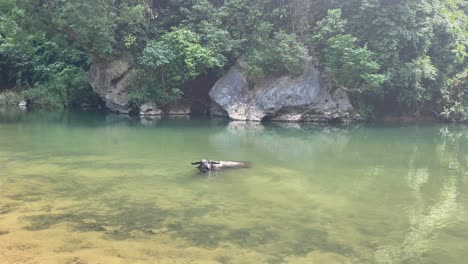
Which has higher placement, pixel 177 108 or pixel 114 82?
pixel 114 82

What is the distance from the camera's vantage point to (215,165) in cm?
919

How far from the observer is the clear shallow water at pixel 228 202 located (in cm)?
502

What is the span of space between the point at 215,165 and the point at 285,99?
37.2 ft

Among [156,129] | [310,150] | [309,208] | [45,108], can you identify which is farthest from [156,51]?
[309,208]

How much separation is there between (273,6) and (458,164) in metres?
13.1

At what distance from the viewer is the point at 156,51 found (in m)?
20.0

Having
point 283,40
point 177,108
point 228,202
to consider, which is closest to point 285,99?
point 283,40

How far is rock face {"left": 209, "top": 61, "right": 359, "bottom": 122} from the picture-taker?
65.4 ft

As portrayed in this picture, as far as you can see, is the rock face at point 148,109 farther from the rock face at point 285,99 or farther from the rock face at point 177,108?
the rock face at point 285,99

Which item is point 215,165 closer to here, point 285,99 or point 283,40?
point 285,99

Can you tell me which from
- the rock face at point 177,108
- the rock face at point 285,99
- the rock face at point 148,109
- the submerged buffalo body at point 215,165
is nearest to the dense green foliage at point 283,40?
the rock face at point 148,109

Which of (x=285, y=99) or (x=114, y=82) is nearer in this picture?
Result: (x=285, y=99)

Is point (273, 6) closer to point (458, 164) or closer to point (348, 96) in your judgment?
point (348, 96)

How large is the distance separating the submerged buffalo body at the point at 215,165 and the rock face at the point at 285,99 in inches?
415
